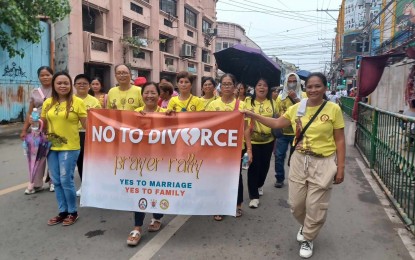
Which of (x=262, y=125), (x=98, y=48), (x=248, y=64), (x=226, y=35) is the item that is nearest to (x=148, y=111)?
(x=262, y=125)

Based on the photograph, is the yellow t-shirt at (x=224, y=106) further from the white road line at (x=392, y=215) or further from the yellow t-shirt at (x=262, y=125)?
the white road line at (x=392, y=215)

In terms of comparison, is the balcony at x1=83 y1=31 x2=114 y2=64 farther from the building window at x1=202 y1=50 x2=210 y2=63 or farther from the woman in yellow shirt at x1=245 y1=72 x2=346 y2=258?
the woman in yellow shirt at x1=245 y1=72 x2=346 y2=258

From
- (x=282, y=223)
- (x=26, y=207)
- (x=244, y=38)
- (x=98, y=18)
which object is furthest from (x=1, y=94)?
(x=244, y=38)

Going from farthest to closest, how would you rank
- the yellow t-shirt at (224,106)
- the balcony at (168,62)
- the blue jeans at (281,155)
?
the balcony at (168,62)
the blue jeans at (281,155)
the yellow t-shirt at (224,106)

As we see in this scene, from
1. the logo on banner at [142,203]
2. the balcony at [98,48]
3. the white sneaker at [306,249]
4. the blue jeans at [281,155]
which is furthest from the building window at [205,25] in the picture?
the white sneaker at [306,249]

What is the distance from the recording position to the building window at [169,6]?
Answer: 86.8 feet

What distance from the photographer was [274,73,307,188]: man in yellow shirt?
5.51 metres

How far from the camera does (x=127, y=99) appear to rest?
4.57 meters

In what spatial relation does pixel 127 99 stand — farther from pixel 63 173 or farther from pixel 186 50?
pixel 186 50

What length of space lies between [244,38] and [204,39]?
754 inches

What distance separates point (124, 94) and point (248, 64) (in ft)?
5.95

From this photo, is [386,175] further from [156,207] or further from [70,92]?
A: [70,92]

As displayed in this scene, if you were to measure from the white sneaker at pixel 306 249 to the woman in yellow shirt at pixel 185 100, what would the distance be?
2037 millimetres

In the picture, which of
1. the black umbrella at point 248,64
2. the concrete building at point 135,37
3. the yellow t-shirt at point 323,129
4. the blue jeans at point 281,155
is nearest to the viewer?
the yellow t-shirt at point 323,129
